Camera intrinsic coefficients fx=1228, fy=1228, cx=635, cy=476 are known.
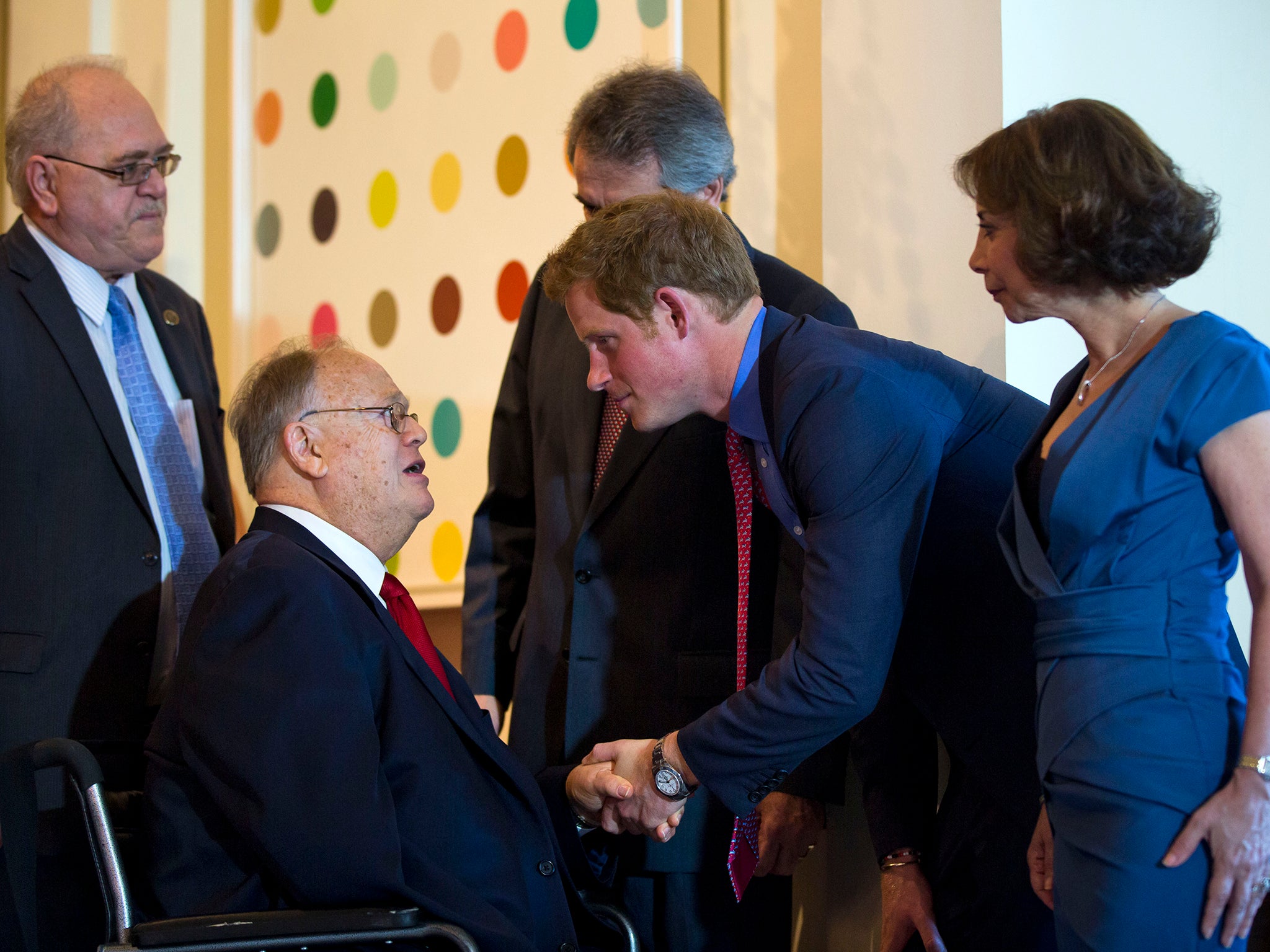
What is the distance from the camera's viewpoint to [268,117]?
3.92 m

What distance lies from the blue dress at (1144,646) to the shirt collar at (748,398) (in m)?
0.48

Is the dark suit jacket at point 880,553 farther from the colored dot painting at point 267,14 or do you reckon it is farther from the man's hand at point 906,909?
the colored dot painting at point 267,14

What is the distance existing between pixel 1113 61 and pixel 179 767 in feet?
6.57

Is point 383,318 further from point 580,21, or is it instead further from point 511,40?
point 580,21

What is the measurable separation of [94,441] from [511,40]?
1544mm

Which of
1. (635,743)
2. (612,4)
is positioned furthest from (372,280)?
(635,743)

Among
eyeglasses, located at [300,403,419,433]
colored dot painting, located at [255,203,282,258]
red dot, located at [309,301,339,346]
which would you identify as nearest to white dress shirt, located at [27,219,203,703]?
eyeglasses, located at [300,403,419,433]

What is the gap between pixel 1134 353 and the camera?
56.9 inches

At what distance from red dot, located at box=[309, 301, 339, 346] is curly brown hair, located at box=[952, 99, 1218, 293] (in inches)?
101

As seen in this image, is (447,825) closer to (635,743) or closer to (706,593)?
(635,743)

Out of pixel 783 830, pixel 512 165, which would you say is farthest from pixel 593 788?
pixel 512 165

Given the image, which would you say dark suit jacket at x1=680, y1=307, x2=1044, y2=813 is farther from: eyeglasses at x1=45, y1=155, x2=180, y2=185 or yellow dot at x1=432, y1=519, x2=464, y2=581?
yellow dot at x1=432, y1=519, x2=464, y2=581

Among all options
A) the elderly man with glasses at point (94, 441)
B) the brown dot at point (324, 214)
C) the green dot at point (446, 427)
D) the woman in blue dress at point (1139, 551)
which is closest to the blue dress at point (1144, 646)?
the woman in blue dress at point (1139, 551)

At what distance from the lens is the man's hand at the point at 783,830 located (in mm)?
2041
